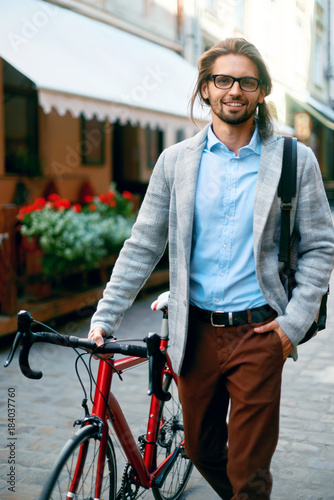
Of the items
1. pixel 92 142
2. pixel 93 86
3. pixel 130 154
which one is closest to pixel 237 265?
pixel 93 86

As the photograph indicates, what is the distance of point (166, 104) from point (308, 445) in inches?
253

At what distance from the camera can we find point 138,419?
472 cm

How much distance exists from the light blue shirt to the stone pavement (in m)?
1.51

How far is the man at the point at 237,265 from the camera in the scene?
2.47m

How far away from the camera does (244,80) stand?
251 cm

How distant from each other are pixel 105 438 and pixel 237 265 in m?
0.81

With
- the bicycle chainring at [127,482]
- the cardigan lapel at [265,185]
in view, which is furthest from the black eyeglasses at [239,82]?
the bicycle chainring at [127,482]

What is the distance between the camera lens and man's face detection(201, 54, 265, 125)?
98.7 inches

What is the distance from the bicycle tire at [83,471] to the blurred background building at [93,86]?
4.98 feet

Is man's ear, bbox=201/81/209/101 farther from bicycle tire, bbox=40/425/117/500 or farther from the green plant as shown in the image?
the green plant

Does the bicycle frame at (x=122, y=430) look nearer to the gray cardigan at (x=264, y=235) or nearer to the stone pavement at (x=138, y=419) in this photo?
the gray cardigan at (x=264, y=235)

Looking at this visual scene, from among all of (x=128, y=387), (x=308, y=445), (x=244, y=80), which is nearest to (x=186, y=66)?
(x=128, y=387)

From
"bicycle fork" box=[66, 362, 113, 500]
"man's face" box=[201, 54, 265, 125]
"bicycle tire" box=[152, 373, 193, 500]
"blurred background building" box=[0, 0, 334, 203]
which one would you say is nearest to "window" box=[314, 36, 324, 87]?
"blurred background building" box=[0, 0, 334, 203]

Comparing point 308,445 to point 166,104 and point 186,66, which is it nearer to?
point 166,104
